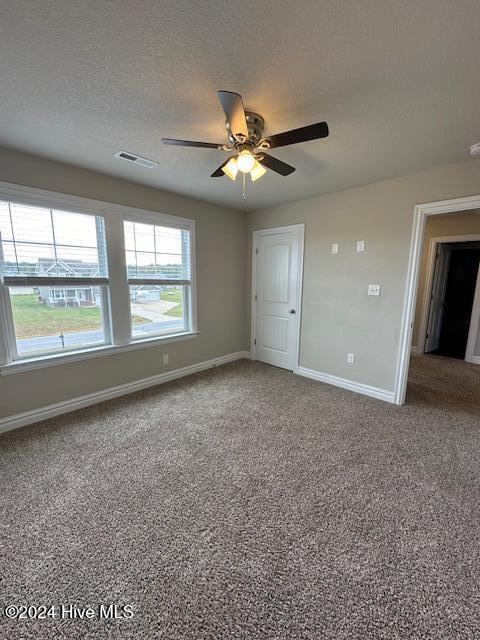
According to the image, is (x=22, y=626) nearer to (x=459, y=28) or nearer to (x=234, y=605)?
(x=234, y=605)

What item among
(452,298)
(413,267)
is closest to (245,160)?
(413,267)

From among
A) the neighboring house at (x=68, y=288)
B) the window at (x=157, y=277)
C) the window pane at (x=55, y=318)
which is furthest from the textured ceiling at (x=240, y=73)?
the window pane at (x=55, y=318)

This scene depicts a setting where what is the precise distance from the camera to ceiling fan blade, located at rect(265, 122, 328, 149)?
138cm

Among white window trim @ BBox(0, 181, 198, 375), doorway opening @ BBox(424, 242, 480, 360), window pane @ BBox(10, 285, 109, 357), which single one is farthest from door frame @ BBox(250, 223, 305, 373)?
doorway opening @ BBox(424, 242, 480, 360)

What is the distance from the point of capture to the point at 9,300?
2.40m

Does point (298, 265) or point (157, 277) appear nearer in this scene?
point (157, 277)

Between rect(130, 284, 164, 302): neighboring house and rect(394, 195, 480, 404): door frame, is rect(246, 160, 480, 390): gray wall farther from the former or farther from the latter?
rect(130, 284, 164, 302): neighboring house

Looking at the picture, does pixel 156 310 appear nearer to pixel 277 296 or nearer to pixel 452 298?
pixel 277 296

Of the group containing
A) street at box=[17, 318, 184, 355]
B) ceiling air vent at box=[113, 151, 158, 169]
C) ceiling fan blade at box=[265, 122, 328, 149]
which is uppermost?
ceiling air vent at box=[113, 151, 158, 169]

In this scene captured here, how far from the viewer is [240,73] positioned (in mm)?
1387

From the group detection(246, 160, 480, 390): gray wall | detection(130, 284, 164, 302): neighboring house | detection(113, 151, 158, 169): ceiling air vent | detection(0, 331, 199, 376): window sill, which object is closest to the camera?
detection(113, 151, 158, 169): ceiling air vent

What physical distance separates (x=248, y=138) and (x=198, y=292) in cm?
239

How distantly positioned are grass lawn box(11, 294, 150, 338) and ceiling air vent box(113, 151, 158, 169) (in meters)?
1.54

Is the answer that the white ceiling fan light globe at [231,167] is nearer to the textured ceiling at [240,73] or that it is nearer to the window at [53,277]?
the textured ceiling at [240,73]
